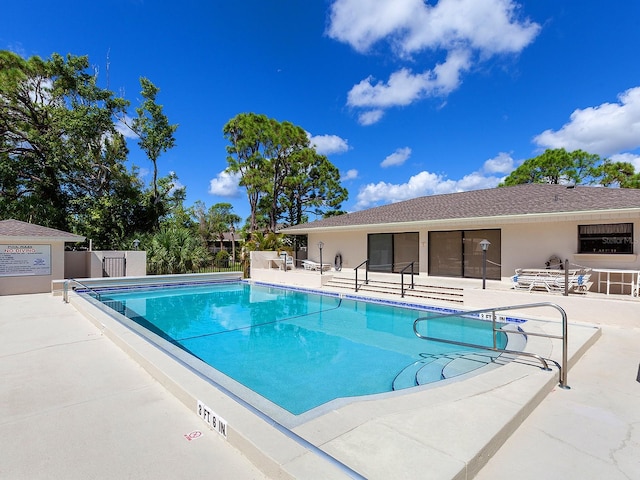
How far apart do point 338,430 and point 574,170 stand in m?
38.0

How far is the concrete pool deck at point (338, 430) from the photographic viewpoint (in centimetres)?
259

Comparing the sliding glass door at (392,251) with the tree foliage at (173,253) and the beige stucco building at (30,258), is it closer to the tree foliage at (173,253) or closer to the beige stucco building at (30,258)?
the tree foliage at (173,253)

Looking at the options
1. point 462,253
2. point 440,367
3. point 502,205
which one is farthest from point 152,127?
point 440,367

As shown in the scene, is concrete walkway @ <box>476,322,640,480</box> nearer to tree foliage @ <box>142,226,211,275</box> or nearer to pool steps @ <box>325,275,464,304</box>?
Answer: pool steps @ <box>325,275,464,304</box>

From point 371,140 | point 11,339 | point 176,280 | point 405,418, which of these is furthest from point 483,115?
point 11,339

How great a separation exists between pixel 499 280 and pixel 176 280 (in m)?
15.2

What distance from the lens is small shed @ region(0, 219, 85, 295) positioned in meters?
12.6

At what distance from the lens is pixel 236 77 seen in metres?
21.1

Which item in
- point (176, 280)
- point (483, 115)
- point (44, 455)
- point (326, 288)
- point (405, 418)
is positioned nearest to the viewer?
point (44, 455)

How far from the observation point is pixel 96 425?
3.29 m

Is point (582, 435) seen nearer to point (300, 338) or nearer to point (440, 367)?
point (440, 367)

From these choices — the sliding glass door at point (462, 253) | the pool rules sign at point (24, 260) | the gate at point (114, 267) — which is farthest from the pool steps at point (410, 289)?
the pool rules sign at point (24, 260)

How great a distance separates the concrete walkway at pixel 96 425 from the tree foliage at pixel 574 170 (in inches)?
1467

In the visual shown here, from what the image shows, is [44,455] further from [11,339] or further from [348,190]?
[348,190]
